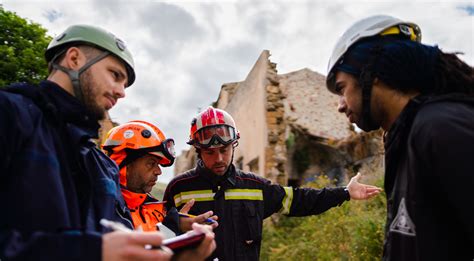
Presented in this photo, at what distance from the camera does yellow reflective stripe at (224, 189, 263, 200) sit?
12.8ft

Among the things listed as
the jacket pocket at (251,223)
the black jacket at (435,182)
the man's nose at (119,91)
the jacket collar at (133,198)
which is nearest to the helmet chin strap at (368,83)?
the black jacket at (435,182)

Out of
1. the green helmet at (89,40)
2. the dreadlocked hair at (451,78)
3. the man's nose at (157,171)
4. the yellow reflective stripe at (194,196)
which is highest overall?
the green helmet at (89,40)

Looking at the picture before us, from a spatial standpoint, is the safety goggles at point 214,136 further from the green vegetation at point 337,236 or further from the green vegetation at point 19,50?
the green vegetation at point 19,50

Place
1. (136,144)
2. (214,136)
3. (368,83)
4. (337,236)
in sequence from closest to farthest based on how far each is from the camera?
(368,83) < (136,144) < (214,136) < (337,236)

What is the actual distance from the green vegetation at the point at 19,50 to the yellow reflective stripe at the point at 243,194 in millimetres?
6640

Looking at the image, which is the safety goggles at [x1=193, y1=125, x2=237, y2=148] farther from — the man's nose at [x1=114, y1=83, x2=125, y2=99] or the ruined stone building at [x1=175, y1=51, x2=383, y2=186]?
the ruined stone building at [x1=175, y1=51, x2=383, y2=186]

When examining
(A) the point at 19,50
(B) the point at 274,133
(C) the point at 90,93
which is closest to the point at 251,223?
(C) the point at 90,93

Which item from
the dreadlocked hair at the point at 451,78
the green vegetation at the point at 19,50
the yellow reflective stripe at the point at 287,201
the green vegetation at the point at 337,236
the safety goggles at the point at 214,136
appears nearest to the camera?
the dreadlocked hair at the point at 451,78

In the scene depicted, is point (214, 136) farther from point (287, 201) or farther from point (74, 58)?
point (74, 58)

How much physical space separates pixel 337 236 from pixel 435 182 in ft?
22.5

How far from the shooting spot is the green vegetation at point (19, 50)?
27.6 ft

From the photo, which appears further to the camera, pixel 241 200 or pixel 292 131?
pixel 292 131

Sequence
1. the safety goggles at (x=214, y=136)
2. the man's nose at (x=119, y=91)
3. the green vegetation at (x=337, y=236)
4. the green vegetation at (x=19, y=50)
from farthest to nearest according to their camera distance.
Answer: the green vegetation at (x=19, y=50) < the green vegetation at (x=337, y=236) < the safety goggles at (x=214, y=136) < the man's nose at (x=119, y=91)

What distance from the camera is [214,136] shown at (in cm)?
417
